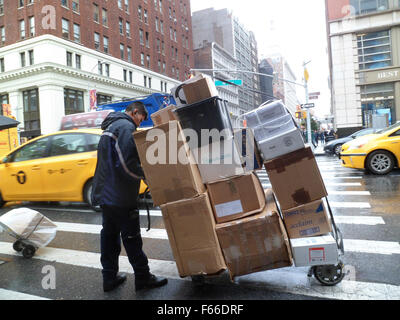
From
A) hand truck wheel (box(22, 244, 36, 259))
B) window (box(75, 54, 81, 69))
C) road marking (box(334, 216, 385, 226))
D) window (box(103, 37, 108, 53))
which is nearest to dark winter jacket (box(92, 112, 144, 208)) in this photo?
hand truck wheel (box(22, 244, 36, 259))

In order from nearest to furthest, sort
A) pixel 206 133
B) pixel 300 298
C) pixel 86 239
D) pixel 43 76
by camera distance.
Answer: pixel 300 298
pixel 206 133
pixel 86 239
pixel 43 76

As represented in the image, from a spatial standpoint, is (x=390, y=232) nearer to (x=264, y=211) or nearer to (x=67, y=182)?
(x=264, y=211)

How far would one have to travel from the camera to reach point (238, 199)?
127 inches

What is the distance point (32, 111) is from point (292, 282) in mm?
36999

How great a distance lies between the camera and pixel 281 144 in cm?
334

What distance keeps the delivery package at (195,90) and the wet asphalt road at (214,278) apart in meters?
1.97

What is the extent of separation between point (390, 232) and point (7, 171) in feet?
25.9

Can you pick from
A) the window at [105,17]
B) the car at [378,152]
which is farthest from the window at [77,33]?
the car at [378,152]

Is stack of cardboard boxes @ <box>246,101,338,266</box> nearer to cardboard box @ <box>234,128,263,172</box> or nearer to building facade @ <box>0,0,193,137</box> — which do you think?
cardboard box @ <box>234,128,263,172</box>

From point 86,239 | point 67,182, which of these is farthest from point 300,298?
point 67,182

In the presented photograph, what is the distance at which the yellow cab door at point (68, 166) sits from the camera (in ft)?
22.5

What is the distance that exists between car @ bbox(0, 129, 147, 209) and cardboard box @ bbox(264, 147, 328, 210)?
4.12 meters

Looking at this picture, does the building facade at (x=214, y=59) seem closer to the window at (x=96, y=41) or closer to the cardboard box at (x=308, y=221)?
the window at (x=96, y=41)
